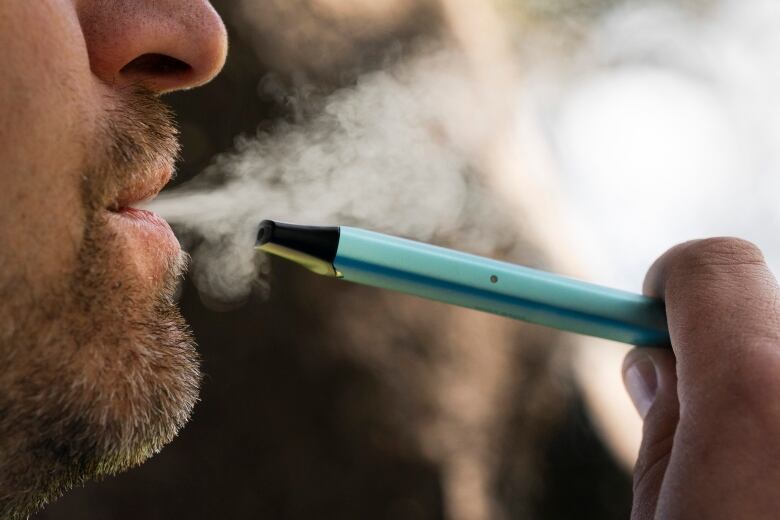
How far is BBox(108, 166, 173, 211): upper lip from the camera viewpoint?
2.32 feet

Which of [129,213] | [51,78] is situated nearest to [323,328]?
[129,213]

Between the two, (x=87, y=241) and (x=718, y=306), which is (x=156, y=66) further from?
Result: (x=718, y=306)

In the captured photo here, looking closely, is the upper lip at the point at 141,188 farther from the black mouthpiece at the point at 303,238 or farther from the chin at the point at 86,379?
the black mouthpiece at the point at 303,238

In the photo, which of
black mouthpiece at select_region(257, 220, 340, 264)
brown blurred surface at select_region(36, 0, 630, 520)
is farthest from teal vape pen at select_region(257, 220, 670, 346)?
brown blurred surface at select_region(36, 0, 630, 520)

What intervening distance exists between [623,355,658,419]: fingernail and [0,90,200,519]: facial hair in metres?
0.51

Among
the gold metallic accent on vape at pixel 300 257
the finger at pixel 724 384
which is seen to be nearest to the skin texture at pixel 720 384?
the finger at pixel 724 384

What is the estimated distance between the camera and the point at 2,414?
0.66 meters

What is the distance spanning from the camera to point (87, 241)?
668mm

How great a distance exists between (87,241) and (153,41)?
0.22m

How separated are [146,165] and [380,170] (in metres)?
0.58

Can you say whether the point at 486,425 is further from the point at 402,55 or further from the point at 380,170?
the point at 402,55

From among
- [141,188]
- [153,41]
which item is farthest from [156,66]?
[141,188]

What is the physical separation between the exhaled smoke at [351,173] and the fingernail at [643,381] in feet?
1.74

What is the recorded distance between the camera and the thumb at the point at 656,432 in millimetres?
778
